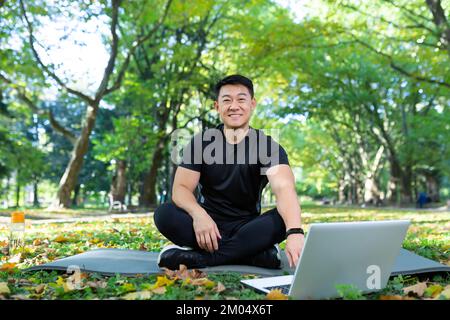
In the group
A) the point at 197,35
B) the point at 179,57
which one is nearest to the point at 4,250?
the point at 179,57

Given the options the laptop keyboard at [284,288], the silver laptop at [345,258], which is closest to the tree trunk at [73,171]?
the laptop keyboard at [284,288]

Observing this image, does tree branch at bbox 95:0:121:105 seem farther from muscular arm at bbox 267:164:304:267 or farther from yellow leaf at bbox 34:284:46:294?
yellow leaf at bbox 34:284:46:294

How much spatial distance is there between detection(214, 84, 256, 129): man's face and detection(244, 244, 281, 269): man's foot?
1.07 meters

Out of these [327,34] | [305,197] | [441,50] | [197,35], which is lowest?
[305,197]

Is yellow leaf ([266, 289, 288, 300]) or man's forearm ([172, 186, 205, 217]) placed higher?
man's forearm ([172, 186, 205, 217])

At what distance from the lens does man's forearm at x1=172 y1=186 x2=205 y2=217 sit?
3.44 metres

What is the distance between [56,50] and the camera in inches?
537

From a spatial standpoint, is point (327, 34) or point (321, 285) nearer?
point (321, 285)

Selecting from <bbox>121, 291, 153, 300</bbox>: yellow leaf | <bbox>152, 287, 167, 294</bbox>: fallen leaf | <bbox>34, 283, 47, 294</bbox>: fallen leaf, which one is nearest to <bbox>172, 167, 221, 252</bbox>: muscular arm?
<bbox>152, 287, 167, 294</bbox>: fallen leaf

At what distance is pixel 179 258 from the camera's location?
3500 millimetres

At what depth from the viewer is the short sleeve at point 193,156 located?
3678mm
